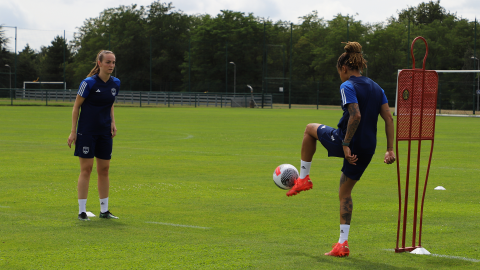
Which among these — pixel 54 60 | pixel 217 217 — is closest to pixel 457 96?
pixel 217 217

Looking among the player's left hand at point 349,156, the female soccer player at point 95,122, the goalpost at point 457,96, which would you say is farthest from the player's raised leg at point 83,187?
the goalpost at point 457,96

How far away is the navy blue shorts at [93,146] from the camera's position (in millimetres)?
7340

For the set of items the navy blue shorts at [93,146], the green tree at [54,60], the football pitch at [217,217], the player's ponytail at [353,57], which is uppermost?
the green tree at [54,60]

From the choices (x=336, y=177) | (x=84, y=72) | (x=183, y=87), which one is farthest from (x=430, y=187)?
(x=84, y=72)

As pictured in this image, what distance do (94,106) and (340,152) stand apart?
334cm

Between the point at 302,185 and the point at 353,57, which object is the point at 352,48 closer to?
the point at 353,57

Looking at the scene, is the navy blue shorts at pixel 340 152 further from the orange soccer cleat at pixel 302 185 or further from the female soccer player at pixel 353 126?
the orange soccer cleat at pixel 302 185

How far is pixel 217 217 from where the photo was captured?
7.63m

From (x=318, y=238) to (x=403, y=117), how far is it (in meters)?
1.76

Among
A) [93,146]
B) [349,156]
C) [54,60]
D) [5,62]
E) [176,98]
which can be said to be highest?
[54,60]

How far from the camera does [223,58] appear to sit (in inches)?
3199

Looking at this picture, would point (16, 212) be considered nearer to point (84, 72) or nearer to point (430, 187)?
point (430, 187)

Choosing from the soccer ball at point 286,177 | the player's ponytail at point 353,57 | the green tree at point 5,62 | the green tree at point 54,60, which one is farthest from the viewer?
the green tree at point 54,60

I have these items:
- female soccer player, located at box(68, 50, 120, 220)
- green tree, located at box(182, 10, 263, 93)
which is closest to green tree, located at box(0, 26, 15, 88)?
Result: green tree, located at box(182, 10, 263, 93)
